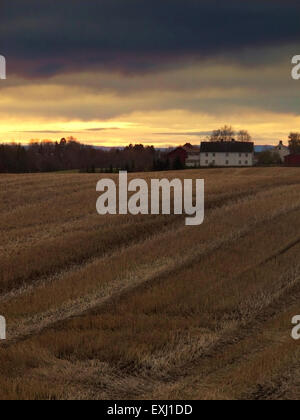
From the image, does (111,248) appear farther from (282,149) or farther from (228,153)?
(282,149)

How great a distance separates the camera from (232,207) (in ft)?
94.0

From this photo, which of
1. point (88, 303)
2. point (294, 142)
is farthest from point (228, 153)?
point (88, 303)

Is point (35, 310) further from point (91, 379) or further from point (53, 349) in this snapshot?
point (91, 379)

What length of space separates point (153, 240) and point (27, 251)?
17.0ft

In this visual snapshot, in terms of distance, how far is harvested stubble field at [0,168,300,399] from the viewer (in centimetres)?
974

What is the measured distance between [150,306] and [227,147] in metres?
111

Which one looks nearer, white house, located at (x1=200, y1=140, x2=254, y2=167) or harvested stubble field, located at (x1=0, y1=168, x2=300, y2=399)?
harvested stubble field, located at (x1=0, y1=168, x2=300, y2=399)

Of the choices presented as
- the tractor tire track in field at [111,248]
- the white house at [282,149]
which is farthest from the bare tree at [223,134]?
the tractor tire track in field at [111,248]

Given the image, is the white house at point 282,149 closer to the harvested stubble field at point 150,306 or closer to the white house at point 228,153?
the white house at point 228,153

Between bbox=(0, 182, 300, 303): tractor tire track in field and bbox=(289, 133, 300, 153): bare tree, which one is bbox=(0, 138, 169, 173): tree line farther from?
bbox=(0, 182, 300, 303): tractor tire track in field

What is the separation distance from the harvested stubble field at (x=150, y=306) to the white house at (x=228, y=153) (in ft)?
315

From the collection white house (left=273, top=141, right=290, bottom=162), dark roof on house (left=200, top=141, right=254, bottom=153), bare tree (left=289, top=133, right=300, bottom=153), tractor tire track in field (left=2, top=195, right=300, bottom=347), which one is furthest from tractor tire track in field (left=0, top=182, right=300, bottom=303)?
white house (left=273, top=141, right=290, bottom=162)

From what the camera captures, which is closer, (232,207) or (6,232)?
(6,232)
